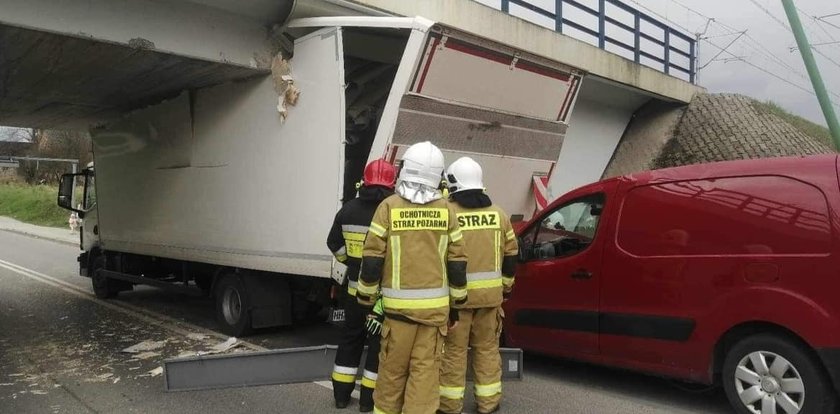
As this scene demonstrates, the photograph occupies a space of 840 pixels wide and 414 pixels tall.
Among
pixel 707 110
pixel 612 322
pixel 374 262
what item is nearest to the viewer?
pixel 374 262

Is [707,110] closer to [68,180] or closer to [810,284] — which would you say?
[810,284]

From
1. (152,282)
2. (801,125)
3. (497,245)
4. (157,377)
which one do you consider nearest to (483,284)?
(497,245)

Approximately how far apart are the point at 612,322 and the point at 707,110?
9239mm

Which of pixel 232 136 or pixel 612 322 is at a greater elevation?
pixel 232 136

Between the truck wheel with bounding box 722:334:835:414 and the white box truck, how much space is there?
106 inches

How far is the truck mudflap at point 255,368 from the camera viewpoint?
13.9ft

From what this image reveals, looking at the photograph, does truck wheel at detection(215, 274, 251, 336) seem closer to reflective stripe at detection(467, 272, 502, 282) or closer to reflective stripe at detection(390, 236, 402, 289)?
reflective stripe at detection(467, 272, 502, 282)

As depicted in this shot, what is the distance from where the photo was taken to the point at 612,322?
4648mm

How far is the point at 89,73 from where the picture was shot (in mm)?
6801

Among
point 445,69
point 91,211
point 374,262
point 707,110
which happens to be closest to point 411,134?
point 445,69

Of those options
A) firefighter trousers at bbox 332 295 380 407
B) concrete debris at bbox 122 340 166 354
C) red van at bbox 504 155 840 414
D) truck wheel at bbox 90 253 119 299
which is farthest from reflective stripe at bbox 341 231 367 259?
truck wheel at bbox 90 253 119 299

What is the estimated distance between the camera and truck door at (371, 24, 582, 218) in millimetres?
5016

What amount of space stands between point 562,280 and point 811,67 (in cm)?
623

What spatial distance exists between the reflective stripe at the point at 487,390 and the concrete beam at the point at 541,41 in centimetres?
404
